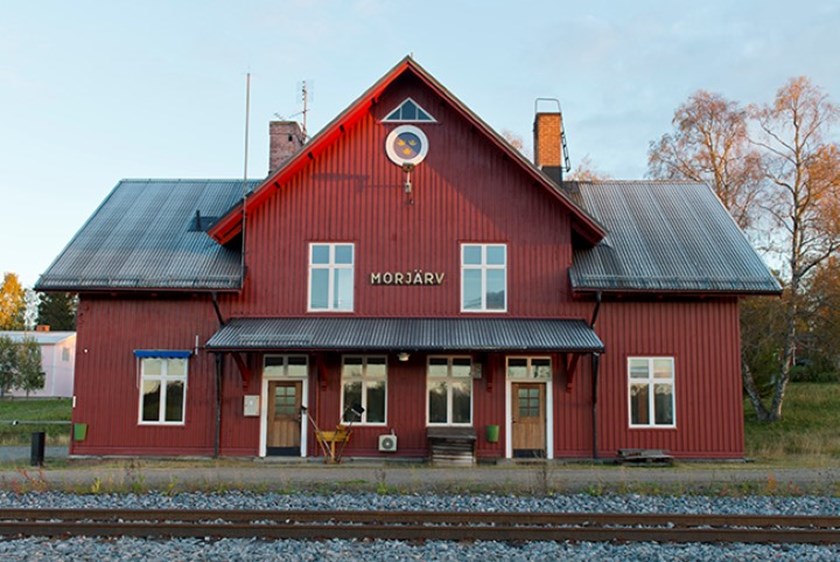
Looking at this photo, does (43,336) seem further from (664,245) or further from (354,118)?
(664,245)

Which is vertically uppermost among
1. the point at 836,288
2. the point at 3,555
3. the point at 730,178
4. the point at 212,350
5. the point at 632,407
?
the point at 730,178

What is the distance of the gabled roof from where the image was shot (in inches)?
Answer: 735

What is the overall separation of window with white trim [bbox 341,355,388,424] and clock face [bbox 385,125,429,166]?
5.11 metres

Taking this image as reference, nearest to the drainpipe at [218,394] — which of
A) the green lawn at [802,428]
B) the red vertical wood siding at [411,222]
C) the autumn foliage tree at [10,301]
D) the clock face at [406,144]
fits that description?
the red vertical wood siding at [411,222]

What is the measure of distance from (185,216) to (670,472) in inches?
564

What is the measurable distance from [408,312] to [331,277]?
2.13 meters

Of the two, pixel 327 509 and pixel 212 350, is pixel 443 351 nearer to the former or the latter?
pixel 212 350

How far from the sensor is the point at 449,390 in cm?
1862

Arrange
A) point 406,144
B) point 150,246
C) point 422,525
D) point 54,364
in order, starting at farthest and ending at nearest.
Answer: point 54,364
point 150,246
point 406,144
point 422,525

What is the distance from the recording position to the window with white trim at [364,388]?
18.6 meters

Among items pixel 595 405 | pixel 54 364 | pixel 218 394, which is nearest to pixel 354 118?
pixel 218 394

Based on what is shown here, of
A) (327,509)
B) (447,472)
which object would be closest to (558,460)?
(447,472)

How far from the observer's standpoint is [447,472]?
15.6 meters

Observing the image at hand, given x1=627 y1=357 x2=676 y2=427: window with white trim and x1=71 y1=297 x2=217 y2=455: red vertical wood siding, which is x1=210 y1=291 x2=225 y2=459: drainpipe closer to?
x1=71 y1=297 x2=217 y2=455: red vertical wood siding
